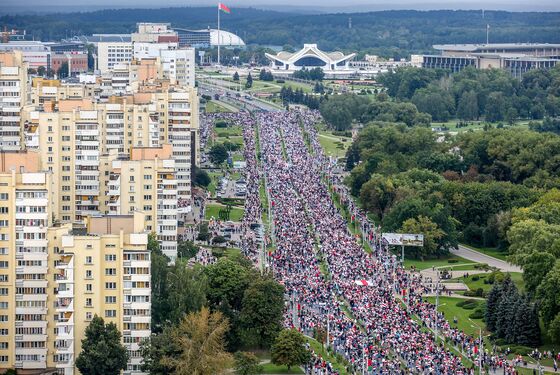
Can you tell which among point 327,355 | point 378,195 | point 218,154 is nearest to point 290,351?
point 327,355

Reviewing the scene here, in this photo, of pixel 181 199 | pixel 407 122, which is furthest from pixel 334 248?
pixel 407 122

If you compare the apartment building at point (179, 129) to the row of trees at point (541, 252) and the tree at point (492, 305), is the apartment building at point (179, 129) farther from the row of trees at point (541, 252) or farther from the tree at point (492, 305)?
the tree at point (492, 305)

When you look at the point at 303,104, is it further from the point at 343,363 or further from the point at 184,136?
the point at 343,363

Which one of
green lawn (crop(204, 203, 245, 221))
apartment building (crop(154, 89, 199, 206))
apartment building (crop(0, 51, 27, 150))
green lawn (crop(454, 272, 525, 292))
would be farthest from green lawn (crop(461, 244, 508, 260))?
apartment building (crop(0, 51, 27, 150))

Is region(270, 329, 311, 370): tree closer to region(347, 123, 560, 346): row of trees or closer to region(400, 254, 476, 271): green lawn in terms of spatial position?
region(347, 123, 560, 346): row of trees

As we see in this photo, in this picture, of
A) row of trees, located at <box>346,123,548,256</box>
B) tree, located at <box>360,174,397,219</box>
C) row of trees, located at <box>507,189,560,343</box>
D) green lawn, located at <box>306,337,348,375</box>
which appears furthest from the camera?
tree, located at <box>360,174,397,219</box>

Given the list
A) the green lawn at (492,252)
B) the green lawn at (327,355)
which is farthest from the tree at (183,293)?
the green lawn at (492,252)
